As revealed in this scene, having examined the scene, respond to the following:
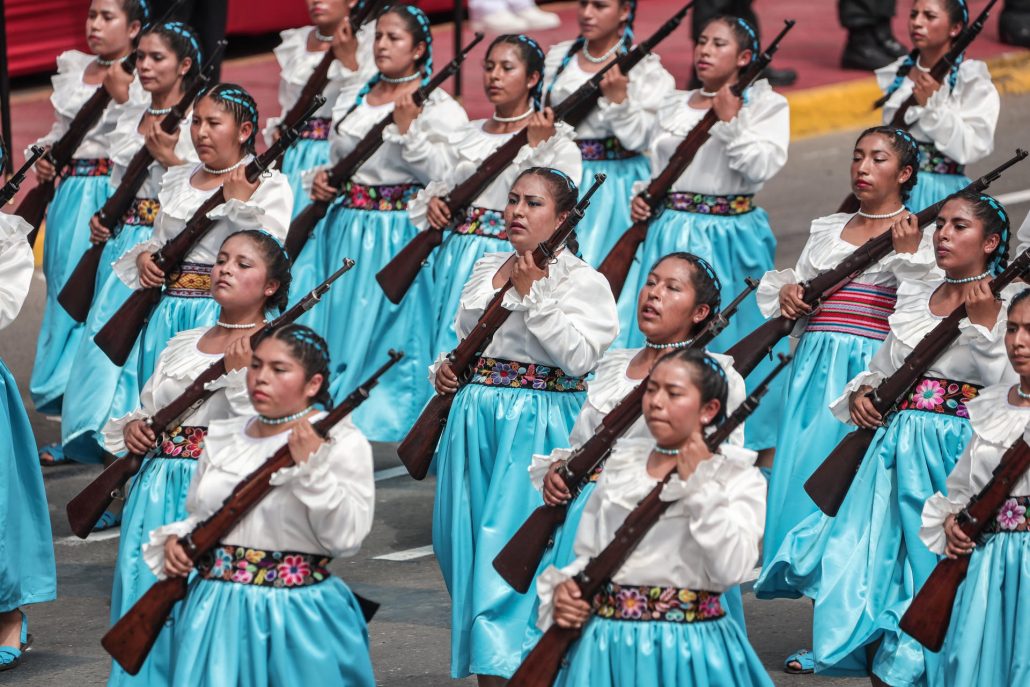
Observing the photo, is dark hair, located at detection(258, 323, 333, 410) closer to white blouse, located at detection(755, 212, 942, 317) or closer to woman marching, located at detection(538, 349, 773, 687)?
woman marching, located at detection(538, 349, 773, 687)

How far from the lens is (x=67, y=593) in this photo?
8914mm

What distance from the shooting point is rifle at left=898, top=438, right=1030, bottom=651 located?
21.5 ft

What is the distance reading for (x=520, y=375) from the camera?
25.7 ft

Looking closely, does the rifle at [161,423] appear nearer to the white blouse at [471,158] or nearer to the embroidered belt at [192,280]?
the embroidered belt at [192,280]

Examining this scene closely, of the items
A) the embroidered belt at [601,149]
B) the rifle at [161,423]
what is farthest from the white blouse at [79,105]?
the rifle at [161,423]

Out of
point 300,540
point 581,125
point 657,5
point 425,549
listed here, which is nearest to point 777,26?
point 657,5

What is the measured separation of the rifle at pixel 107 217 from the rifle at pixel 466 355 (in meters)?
2.30

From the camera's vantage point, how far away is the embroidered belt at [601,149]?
1078 cm

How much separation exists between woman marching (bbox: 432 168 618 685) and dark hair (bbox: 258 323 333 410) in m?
1.17

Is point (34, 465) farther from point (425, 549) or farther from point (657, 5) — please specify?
point (657, 5)

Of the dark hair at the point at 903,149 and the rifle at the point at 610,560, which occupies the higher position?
the dark hair at the point at 903,149

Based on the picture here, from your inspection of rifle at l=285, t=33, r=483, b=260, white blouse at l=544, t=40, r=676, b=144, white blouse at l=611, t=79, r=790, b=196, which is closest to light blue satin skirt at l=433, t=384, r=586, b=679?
white blouse at l=611, t=79, r=790, b=196

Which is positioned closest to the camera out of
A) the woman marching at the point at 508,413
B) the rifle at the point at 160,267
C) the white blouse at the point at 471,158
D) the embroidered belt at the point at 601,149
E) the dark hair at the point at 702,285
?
the dark hair at the point at 702,285

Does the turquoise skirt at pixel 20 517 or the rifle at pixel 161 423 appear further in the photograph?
the turquoise skirt at pixel 20 517
